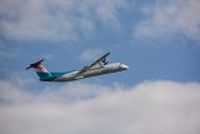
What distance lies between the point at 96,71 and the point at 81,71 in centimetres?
75

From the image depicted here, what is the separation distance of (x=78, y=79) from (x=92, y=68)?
407 millimetres

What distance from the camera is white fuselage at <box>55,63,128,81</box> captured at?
1466cm

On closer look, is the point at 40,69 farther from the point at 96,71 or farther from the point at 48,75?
the point at 96,71

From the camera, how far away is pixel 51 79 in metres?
14.9

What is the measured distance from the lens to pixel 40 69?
47.4ft

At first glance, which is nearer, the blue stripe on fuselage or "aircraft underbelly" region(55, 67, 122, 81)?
the blue stripe on fuselage

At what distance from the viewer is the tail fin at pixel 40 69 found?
46.7ft

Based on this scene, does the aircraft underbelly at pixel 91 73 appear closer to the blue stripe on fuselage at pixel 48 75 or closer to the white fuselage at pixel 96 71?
the white fuselage at pixel 96 71

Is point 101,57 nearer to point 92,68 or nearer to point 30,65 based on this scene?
point 92,68

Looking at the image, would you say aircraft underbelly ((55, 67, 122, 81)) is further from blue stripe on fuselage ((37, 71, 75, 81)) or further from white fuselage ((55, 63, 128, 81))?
blue stripe on fuselage ((37, 71, 75, 81))

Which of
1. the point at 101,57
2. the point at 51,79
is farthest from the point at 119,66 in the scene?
the point at 51,79

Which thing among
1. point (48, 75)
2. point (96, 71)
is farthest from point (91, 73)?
point (48, 75)

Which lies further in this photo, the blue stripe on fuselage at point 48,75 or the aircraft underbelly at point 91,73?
the aircraft underbelly at point 91,73

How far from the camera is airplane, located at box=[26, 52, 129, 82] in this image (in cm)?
1441
